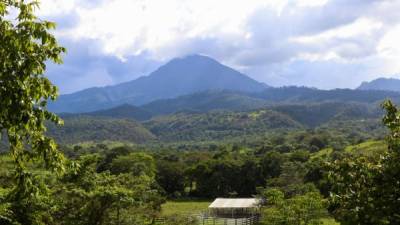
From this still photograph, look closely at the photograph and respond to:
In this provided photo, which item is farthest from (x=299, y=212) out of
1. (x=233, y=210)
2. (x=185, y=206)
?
(x=185, y=206)

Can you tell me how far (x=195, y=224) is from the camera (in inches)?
1726

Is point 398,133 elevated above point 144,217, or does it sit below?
above

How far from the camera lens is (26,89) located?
7.05 meters

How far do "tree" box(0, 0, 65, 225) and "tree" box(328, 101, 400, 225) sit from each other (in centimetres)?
584

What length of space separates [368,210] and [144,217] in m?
26.4

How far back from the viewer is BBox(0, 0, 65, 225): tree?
6.93 m

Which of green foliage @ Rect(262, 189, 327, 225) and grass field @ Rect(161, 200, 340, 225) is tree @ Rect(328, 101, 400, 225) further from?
grass field @ Rect(161, 200, 340, 225)

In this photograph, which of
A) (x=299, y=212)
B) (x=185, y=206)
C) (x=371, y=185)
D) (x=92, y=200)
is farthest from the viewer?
(x=185, y=206)

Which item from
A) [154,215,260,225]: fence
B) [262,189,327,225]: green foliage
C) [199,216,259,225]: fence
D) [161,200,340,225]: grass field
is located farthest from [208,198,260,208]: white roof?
[262,189,327,225]: green foliage

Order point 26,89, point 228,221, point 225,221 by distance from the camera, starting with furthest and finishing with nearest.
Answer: point 228,221, point 225,221, point 26,89

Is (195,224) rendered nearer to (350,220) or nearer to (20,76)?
(350,220)

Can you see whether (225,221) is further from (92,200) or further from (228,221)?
(92,200)

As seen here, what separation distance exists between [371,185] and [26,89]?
7.11 metres

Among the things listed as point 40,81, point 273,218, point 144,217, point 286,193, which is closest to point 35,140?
point 40,81
